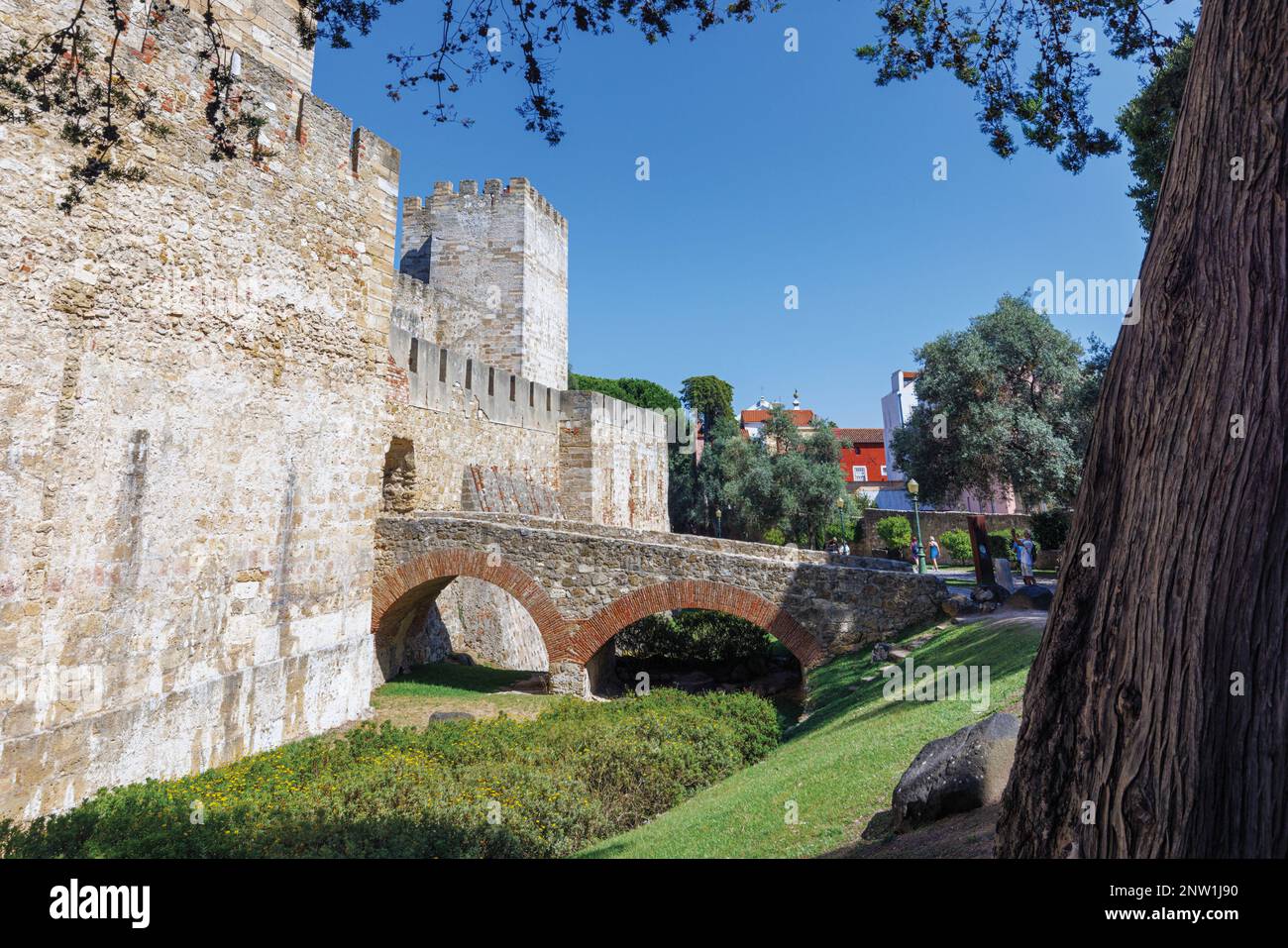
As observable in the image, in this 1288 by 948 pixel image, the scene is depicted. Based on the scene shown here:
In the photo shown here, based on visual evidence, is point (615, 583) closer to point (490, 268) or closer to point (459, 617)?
point (459, 617)

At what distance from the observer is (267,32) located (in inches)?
462

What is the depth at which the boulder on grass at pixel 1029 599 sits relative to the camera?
1165 cm

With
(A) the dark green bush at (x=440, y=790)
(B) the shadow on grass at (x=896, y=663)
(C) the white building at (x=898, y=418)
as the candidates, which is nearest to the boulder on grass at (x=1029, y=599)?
(B) the shadow on grass at (x=896, y=663)

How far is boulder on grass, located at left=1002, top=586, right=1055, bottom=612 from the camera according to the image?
11648 millimetres

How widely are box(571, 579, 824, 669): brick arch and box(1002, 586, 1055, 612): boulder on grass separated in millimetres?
3388

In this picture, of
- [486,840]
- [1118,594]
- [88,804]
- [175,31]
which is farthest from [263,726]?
[1118,594]

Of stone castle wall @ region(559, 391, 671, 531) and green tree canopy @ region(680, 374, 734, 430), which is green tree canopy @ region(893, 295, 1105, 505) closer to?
stone castle wall @ region(559, 391, 671, 531)

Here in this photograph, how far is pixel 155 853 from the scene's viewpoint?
17.2 ft

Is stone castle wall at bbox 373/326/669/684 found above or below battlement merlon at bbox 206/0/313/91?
below

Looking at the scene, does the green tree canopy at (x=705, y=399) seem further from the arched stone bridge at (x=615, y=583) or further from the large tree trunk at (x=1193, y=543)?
the large tree trunk at (x=1193, y=543)

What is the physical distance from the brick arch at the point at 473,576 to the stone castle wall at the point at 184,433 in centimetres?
168

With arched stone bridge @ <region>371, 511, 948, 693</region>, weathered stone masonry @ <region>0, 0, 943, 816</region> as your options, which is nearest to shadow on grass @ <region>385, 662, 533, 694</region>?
weathered stone masonry @ <region>0, 0, 943, 816</region>
